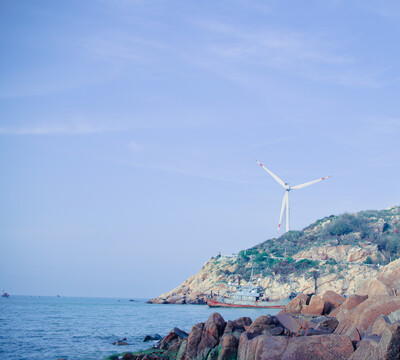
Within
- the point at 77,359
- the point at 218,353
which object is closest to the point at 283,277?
the point at 77,359

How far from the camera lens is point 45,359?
32.2 m

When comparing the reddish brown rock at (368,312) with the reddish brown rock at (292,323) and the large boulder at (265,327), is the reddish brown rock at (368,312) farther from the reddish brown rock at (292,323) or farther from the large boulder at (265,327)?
the large boulder at (265,327)

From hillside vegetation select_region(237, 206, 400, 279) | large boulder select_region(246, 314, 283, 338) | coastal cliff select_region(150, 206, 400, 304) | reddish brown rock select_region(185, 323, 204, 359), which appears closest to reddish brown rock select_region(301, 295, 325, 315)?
large boulder select_region(246, 314, 283, 338)

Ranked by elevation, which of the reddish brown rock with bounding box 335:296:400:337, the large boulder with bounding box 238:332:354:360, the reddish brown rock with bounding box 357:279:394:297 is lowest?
the large boulder with bounding box 238:332:354:360

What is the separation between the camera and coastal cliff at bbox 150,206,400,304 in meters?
107

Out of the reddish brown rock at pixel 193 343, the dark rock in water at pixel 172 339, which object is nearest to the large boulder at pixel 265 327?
the reddish brown rock at pixel 193 343

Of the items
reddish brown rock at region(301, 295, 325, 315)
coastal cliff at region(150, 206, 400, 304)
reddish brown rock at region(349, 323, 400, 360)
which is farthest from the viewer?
coastal cliff at region(150, 206, 400, 304)

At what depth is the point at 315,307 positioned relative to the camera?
85.3 ft

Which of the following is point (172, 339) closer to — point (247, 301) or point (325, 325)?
point (325, 325)

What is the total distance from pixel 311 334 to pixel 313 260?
103157 millimetres

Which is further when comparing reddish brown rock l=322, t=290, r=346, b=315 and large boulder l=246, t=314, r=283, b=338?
reddish brown rock l=322, t=290, r=346, b=315

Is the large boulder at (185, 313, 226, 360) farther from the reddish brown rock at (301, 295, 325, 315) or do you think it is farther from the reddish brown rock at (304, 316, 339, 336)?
the reddish brown rock at (301, 295, 325, 315)

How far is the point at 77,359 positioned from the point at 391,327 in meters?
23.8

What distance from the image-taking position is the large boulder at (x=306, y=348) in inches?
643
